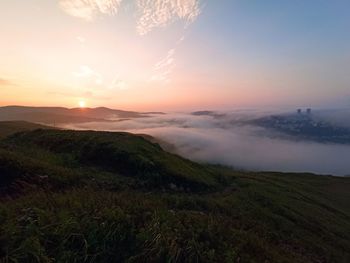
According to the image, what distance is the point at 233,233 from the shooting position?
11.7 metres

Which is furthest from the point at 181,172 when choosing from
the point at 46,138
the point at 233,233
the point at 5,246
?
the point at 5,246

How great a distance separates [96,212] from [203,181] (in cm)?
2543

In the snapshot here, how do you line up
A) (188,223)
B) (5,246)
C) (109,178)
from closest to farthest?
(5,246), (188,223), (109,178)

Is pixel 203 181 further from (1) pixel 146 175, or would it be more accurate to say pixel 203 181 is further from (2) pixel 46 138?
(2) pixel 46 138

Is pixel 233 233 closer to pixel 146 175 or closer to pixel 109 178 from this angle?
pixel 109 178

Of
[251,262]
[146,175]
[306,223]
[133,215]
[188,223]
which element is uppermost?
[133,215]

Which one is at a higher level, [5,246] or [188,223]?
[5,246]

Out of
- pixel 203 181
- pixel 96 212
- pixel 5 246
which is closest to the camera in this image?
pixel 5 246

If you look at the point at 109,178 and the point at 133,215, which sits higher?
the point at 133,215

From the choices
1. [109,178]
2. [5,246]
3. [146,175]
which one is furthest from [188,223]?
[146,175]

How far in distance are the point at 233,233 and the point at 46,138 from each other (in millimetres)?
33077

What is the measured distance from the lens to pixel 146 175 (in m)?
29.0

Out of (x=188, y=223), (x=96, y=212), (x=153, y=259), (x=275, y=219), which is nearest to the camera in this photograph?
(x=153, y=259)

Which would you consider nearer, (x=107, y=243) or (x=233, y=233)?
(x=107, y=243)
